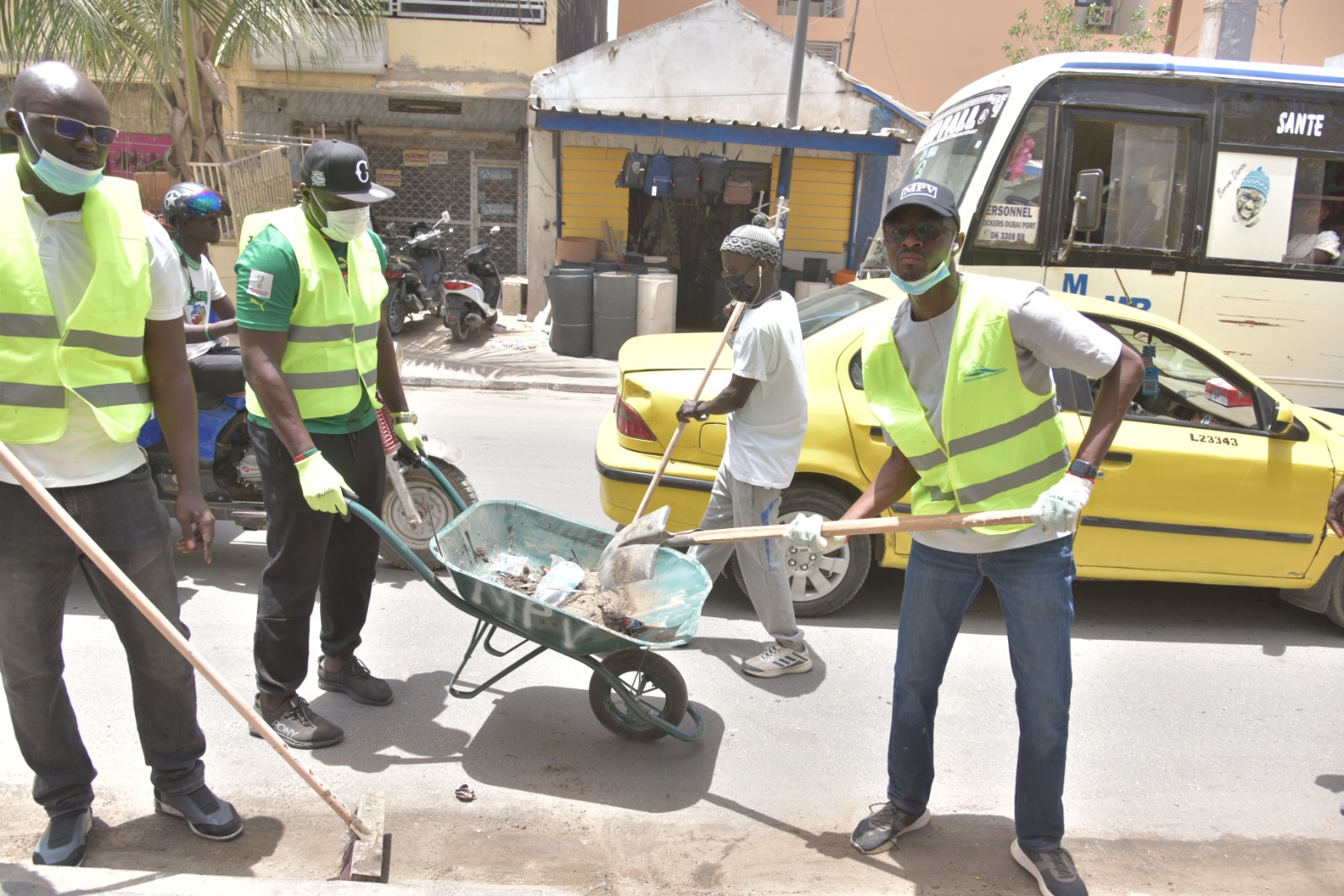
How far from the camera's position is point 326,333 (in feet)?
11.9

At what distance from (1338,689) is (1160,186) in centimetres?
403

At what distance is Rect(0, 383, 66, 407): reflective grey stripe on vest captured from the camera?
2711 millimetres

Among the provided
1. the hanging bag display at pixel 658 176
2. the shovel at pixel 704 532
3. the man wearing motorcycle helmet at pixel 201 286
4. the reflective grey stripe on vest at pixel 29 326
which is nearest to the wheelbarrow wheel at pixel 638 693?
the shovel at pixel 704 532

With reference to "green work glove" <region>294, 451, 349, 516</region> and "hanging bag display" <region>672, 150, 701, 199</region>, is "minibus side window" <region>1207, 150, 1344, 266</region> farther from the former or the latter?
"hanging bag display" <region>672, 150, 701, 199</region>

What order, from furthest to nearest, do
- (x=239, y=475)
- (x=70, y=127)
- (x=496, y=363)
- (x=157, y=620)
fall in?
(x=496, y=363) → (x=239, y=475) → (x=157, y=620) → (x=70, y=127)

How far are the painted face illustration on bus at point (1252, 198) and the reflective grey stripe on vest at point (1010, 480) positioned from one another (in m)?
5.51

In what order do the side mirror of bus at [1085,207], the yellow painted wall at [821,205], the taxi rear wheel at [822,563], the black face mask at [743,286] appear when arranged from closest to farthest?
the black face mask at [743,286]
the taxi rear wheel at [822,563]
the side mirror of bus at [1085,207]
the yellow painted wall at [821,205]

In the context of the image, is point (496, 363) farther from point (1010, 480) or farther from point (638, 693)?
point (1010, 480)

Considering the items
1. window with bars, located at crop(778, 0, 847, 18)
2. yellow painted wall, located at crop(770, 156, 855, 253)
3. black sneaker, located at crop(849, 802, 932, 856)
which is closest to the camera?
black sneaker, located at crop(849, 802, 932, 856)

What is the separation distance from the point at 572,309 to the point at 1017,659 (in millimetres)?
9946

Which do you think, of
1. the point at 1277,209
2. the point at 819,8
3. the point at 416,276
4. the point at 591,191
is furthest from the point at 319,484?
the point at 819,8

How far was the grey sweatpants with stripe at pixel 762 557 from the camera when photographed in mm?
4414

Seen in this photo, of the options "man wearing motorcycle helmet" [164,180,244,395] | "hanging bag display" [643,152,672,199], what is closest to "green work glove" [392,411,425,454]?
"man wearing motorcycle helmet" [164,180,244,395]

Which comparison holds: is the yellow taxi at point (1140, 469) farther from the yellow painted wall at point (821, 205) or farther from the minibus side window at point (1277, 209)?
the yellow painted wall at point (821, 205)
